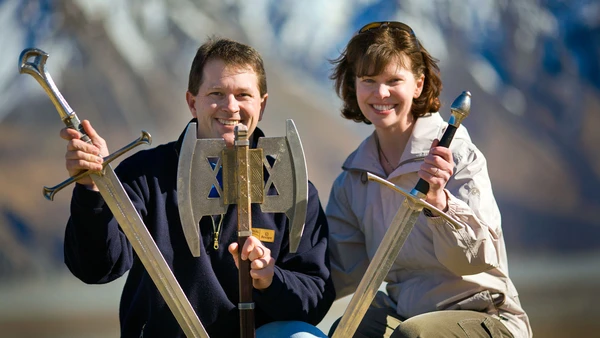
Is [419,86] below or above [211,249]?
above

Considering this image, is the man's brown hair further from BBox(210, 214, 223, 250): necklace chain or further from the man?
BBox(210, 214, 223, 250): necklace chain

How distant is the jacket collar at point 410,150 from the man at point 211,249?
32cm

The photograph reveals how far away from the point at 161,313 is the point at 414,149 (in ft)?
3.08

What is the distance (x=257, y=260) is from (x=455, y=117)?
614 mm

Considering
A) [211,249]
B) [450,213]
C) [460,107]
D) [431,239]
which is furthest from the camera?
[431,239]

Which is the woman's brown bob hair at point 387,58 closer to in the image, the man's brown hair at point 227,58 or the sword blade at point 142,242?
the man's brown hair at point 227,58

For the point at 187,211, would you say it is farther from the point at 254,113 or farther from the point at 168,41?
the point at 168,41

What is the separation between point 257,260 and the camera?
82.0 inches

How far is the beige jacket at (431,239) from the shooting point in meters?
2.32

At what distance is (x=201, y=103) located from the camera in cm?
240

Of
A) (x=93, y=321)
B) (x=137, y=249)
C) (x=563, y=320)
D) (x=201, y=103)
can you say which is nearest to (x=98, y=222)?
(x=137, y=249)

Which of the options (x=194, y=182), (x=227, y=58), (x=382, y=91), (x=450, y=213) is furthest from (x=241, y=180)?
(x=382, y=91)

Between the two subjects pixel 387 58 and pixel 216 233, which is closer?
pixel 216 233

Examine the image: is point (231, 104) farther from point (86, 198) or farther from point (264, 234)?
point (86, 198)
